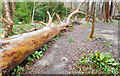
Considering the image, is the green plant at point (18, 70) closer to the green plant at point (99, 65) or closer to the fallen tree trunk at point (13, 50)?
the fallen tree trunk at point (13, 50)

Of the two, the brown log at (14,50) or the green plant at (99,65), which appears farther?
the green plant at (99,65)

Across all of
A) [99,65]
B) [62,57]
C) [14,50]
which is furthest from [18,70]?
[99,65]

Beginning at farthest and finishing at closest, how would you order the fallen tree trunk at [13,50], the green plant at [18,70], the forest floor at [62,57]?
the forest floor at [62,57]
the green plant at [18,70]
the fallen tree trunk at [13,50]

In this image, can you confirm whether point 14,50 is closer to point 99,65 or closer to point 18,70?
point 18,70

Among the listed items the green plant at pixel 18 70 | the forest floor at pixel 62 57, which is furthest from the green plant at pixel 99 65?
the green plant at pixel 18 70

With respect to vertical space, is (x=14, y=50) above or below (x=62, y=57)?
above

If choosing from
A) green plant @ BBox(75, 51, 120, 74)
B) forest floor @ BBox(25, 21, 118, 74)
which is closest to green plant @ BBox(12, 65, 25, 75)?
forest floor @ BBox(25, 21, 118, 74)

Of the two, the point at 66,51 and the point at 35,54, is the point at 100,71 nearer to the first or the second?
the point at 66,51

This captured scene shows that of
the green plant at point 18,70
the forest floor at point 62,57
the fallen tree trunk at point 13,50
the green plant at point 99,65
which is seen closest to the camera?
the fallen tree trunk at point 13,50

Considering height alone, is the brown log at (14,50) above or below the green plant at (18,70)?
above

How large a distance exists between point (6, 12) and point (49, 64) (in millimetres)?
3084

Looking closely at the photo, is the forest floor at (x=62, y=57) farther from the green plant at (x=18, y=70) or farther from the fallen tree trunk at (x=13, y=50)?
the fallen tree trunk at (x=13, y=50)

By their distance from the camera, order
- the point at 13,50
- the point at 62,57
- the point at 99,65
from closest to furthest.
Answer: the point at 13,50, the point at 99,65, the point at 62,57

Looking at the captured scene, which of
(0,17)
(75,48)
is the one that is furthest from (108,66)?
(0,17)
